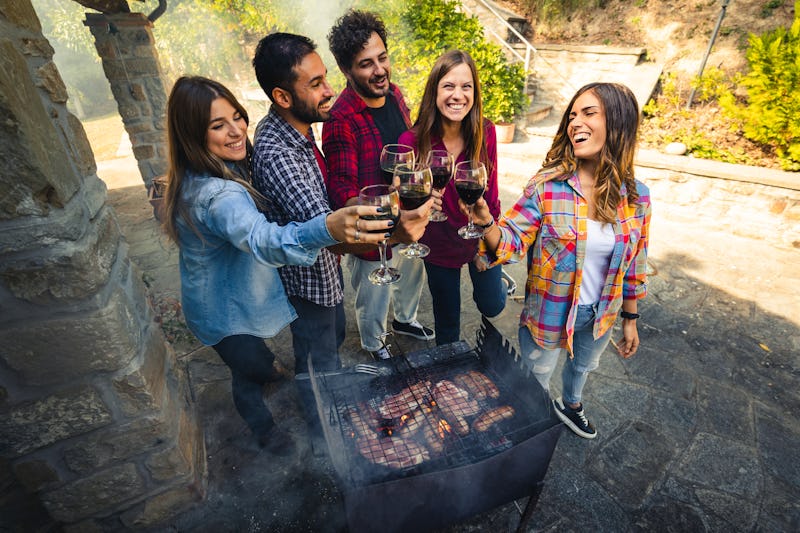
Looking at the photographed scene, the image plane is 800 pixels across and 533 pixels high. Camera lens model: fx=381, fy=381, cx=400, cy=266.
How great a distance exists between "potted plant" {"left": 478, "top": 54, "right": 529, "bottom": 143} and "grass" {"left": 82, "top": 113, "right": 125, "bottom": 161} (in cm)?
944

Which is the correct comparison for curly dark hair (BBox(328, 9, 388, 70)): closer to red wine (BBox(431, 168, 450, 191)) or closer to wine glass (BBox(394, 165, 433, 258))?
red wine (BBox(431, 168, 450, 191))

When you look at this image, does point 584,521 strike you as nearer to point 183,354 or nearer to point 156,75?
point 183,354

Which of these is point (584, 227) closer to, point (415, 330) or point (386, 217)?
point (386, 217)

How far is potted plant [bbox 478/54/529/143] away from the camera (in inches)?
274

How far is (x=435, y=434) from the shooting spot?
74.0 inches

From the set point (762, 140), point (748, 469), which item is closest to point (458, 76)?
point (748, 469)

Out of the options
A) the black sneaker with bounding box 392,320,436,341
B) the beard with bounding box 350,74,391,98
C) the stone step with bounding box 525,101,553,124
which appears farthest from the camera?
the stone step with bounding box 525,101,553,124

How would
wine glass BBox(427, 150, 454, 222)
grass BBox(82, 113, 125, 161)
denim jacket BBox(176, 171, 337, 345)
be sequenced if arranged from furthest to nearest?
grass BBox(82, 113, 125, 161)
wine glass BBox(427, 150, 454, 222)
denim jacket BBox(176, 171, 337, 345)

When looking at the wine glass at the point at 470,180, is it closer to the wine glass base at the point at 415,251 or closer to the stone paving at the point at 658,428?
→ the wine glass base at the point at 415,251

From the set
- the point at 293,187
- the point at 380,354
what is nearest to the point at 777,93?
the point at 380,354

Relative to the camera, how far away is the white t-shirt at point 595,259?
1971 millimetres

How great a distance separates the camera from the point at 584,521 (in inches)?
86.6

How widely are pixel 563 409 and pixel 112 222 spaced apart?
2.99m

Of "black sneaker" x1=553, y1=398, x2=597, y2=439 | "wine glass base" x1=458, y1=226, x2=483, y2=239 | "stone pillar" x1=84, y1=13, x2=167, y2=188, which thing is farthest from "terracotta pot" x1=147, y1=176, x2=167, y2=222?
"black sneaker" x1=553, y1=398, x2=597, y2=439
